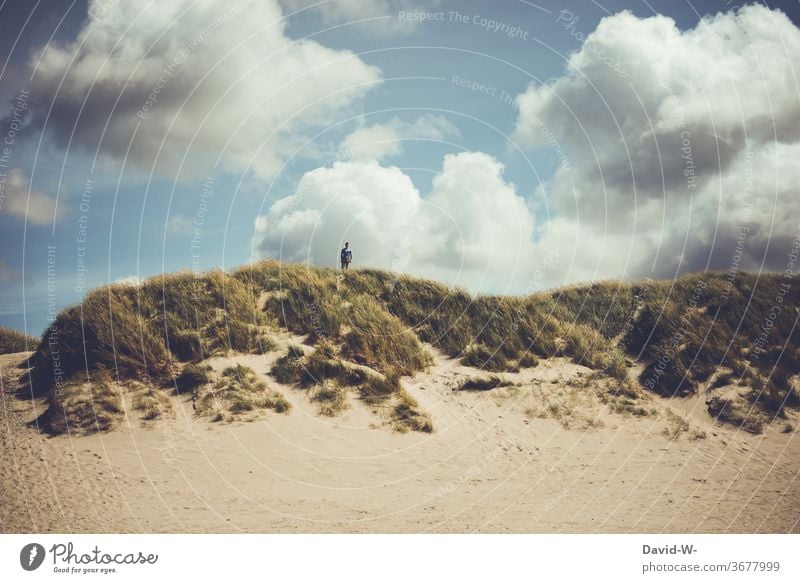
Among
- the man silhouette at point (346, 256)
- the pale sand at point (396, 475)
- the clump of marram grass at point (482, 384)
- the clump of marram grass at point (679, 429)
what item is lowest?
the pale sand at point (396, 475)

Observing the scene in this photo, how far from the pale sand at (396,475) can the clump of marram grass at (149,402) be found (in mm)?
335

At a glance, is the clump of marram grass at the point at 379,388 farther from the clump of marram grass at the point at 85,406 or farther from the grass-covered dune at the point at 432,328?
the clump of marram grass at the point at 85,406

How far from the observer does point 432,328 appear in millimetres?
15195

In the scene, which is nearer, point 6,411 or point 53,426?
point 53,426

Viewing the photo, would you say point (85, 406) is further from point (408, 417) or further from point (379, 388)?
point (408, 417)

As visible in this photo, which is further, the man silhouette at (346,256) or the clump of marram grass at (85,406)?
the man silhouette at (346,256)

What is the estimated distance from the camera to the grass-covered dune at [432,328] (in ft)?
38.5

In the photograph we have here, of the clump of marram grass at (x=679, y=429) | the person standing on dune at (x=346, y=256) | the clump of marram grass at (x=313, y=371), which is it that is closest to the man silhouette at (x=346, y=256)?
the person standing on dune at (x=346, y=256)

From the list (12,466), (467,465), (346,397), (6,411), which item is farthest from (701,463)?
(6,411)

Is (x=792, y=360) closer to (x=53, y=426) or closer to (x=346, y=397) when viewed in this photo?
(x=346, y=397)

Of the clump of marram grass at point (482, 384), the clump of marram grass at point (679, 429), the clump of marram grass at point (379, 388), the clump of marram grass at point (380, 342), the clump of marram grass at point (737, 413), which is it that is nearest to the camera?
the clump of marram grass at point (679, 429)

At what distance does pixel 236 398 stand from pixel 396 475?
4.51 m
